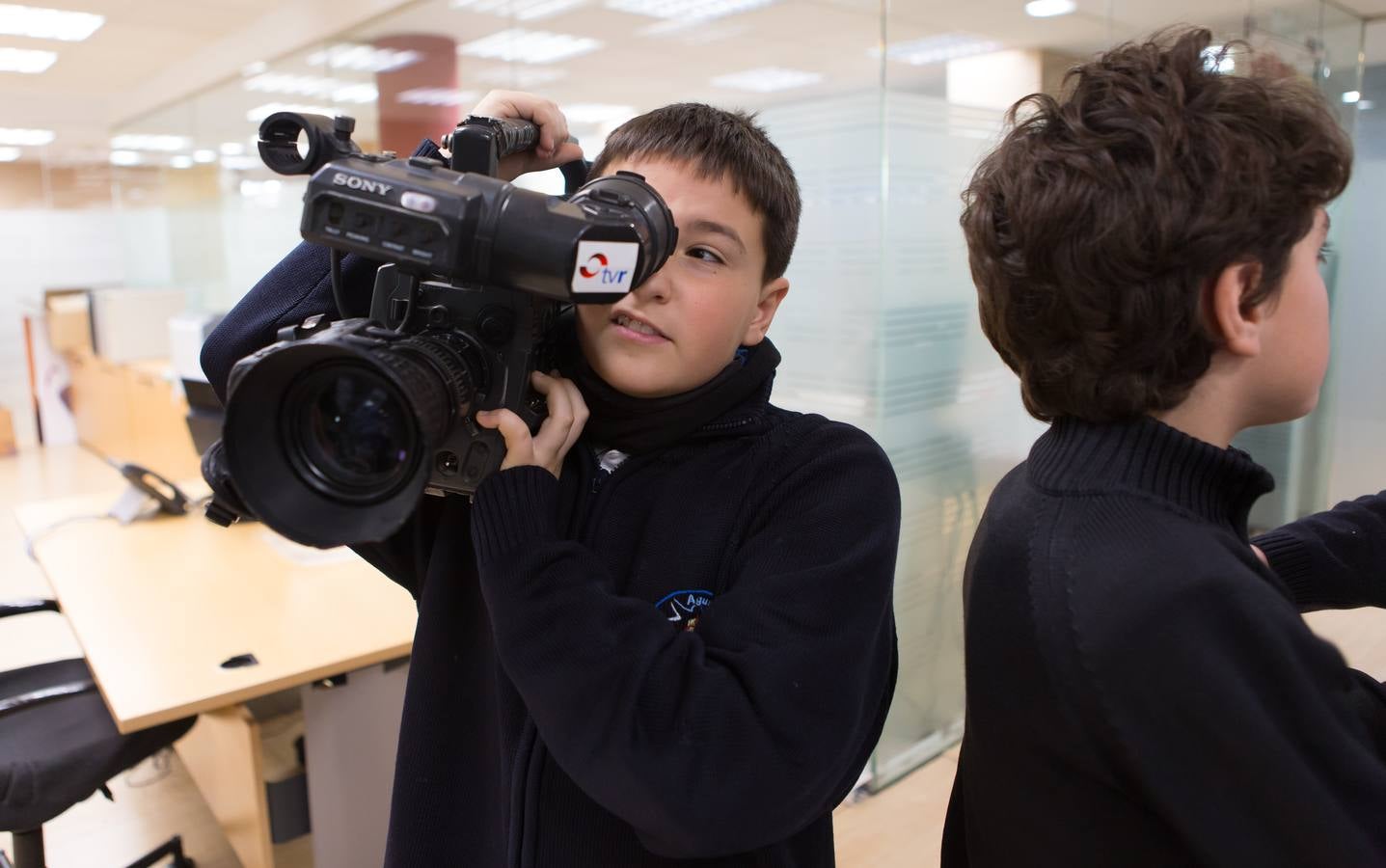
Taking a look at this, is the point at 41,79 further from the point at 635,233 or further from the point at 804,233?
the point at 635,233

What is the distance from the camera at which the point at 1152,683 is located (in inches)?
21.7

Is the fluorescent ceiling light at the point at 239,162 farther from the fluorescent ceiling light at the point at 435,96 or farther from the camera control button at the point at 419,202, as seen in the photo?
the camera control button at the point at 419,202

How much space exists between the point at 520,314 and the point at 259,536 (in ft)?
6.21

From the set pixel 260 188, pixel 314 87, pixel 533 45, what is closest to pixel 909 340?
Result: pixel 533 45

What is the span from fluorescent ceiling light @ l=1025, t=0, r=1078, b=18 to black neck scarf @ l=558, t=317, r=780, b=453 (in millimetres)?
2058

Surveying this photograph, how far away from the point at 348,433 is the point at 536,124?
37 centimetres

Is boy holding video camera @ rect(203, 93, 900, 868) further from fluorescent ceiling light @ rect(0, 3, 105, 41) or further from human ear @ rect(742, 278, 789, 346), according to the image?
fluorescent ceiling light @ rect(0, 3, 105, 41)

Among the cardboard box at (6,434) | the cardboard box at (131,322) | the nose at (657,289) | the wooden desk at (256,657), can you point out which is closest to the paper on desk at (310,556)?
the wooden desk at (256,657)

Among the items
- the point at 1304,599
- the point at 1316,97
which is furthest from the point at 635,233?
the point at 1304,599

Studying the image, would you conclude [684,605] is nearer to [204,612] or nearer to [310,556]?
[204,612]

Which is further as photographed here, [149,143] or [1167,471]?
[149,143]

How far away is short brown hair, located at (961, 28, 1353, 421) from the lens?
0.60 m

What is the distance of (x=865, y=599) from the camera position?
71cm

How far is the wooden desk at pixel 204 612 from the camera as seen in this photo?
4.99 ft
